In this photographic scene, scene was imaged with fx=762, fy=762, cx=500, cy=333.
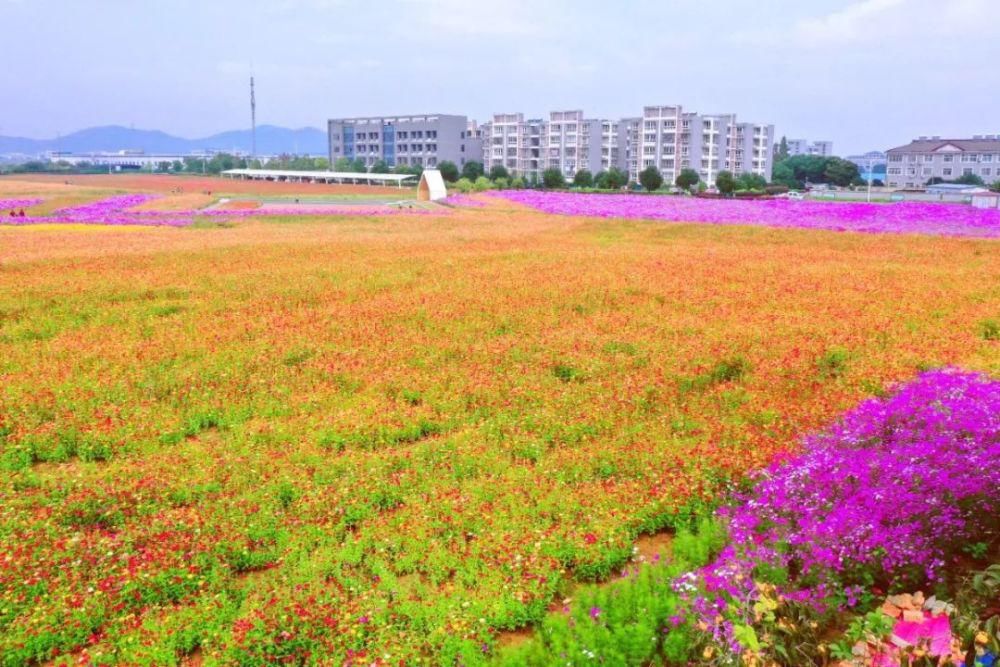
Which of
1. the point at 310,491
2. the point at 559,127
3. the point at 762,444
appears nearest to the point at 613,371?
the point at 762,444

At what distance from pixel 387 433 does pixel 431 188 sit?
55191 mm

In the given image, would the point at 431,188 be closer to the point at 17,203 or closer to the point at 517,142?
the point at 17,203

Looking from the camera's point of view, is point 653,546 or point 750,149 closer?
point 653,546

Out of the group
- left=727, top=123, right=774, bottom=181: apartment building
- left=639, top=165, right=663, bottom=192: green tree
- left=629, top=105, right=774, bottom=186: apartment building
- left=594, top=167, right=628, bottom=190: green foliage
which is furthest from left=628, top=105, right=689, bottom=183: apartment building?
left=639, top=165, right=663, bottom=192: green tree

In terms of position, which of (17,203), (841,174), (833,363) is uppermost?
(841,174)

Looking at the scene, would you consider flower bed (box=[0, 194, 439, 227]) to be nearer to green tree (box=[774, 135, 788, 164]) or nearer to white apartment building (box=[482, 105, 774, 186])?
white apartment building (box=[482, 105, 774, 186])

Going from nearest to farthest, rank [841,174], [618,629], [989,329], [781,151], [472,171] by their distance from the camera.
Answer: [618,629] < [989,329] < [472,171] < [841,174] < [781,151]

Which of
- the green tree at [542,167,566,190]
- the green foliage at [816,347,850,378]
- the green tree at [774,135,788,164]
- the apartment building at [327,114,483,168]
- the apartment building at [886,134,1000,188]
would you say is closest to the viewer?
the green foliage at [816,347,850,378]

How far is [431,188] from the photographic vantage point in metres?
62.3

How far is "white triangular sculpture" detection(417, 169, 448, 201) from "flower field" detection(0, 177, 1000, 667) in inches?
1687

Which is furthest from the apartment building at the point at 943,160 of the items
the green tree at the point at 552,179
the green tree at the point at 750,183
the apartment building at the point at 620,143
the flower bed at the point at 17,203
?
the flower bed at the point at 17,203

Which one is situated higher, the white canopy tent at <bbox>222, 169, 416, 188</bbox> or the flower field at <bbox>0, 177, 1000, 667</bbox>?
the white canopy tent at <bbox>222, 169, 416, 188</bbox>

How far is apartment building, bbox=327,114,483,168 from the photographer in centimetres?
13612

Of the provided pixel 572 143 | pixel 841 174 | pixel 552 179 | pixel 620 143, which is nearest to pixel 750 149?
pixel 841 174
